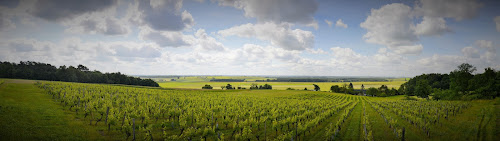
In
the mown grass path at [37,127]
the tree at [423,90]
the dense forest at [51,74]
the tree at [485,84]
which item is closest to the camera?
the mown grass path at [37,127]

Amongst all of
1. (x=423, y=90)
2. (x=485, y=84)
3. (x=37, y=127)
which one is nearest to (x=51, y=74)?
(x=37, y=127)

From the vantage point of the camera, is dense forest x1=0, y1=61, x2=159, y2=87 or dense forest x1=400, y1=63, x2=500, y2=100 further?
dense forest x1=0, y1=61, x2=159, y2=87

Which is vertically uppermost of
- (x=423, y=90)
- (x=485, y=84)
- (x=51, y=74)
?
(x=51, y=74)

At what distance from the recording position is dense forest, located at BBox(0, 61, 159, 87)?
77338 millimetres

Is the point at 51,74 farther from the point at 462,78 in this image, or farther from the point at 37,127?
the point at 462,78

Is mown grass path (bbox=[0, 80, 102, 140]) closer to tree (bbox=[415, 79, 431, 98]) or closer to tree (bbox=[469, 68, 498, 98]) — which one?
tree (bbox=[469, 68, 498, 98])

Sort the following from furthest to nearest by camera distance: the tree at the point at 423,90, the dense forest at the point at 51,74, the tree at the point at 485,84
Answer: the tree at the point at 423,90 < the dense forest at the point at 51,74 < the tree at the point at 485,84

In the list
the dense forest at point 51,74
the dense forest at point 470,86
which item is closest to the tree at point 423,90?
the dense forest at point 470,86

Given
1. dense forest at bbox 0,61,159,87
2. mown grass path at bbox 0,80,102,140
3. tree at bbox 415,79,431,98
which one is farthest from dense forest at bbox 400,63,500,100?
Answer: dense forest at bbox 0,61,159,87

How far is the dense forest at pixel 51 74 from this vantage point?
7734 centimetres

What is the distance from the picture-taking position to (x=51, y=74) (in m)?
86.6

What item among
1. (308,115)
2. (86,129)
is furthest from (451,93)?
(86,129)

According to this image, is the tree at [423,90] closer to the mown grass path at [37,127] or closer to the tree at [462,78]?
the tree at [462,78]

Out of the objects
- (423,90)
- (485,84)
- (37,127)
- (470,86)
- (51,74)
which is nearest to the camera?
(37,127)
